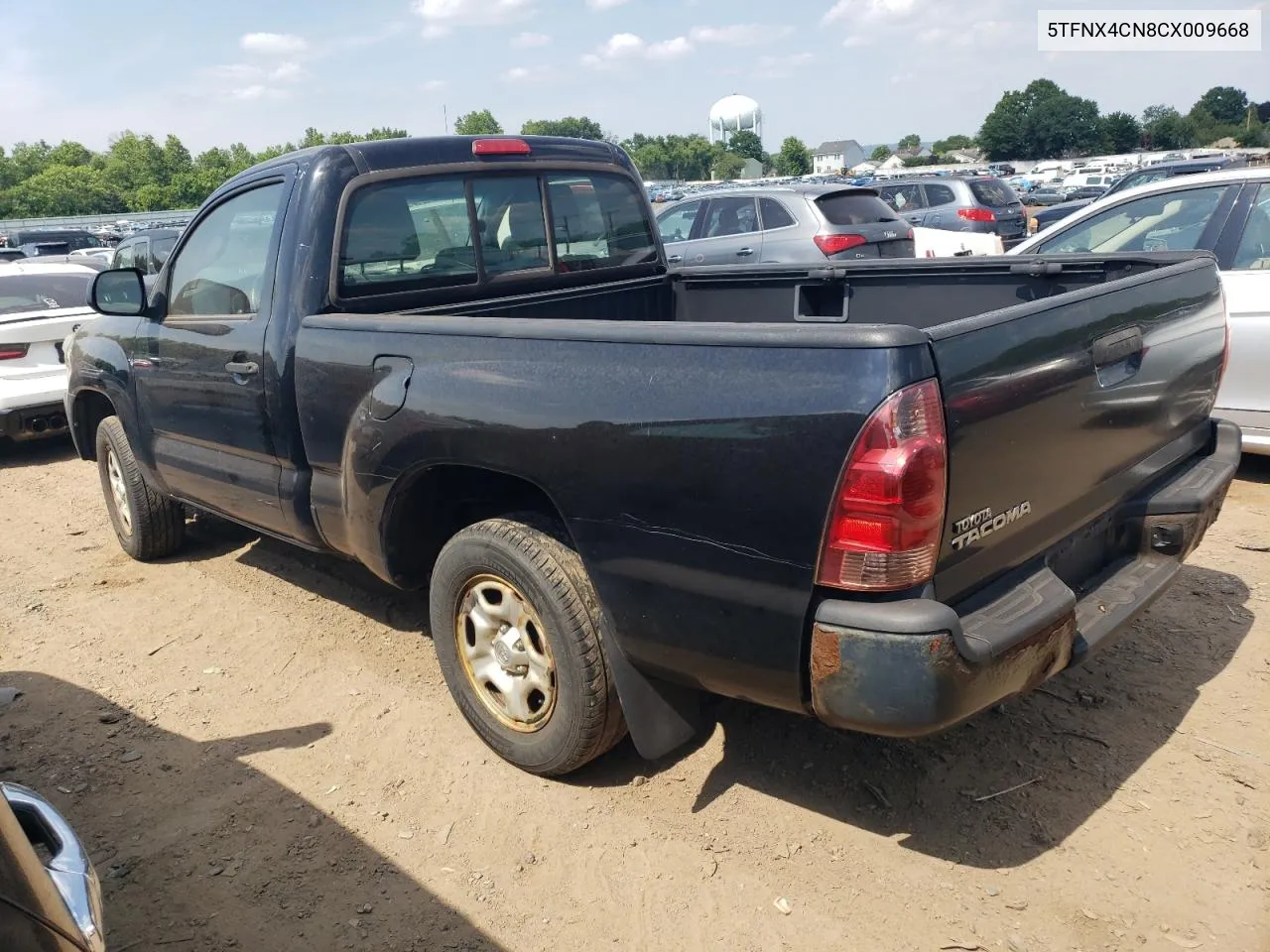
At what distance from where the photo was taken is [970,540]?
7.77 feet

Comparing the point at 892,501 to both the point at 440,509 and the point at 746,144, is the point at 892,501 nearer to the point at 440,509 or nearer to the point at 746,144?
the point at 440,509

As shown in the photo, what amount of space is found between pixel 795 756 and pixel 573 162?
2.68m

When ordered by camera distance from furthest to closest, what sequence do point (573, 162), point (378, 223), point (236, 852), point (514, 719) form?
point (573, 162) < point (378, 223) < point (514, 719) < point (236, 852)

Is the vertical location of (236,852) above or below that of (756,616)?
below

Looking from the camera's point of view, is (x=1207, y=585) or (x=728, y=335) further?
(x=1207, y=585)

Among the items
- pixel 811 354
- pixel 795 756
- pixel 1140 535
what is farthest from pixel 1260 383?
pixel 811 354

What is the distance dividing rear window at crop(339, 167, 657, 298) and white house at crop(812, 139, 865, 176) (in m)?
140

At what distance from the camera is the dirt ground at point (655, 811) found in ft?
8.57

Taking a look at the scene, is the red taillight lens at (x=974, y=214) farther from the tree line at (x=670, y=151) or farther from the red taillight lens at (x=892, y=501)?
the tree line at (x=670, y=151)

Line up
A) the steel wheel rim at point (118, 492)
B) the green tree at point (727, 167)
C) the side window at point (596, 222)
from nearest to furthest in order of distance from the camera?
the side window at point (596, 222), the steel wheel rim at point (118, 492), the green tree at point (727, 167)

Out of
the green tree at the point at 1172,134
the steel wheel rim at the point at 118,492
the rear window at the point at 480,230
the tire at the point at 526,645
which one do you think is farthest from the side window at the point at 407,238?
the green tree at the point at 1172,134

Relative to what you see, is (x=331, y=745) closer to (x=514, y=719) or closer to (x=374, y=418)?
(x=514, y=719)

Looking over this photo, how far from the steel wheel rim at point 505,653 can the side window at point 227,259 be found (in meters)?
1.53

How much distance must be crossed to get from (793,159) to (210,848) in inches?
4487
